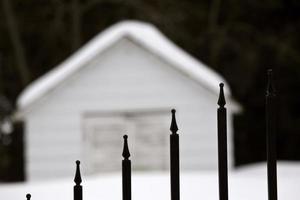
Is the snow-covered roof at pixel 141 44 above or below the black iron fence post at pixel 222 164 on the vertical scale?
above

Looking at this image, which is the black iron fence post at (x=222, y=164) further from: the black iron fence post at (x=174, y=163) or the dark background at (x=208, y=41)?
the dark background at (x=208, y=41)

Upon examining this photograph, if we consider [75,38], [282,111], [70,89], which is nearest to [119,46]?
[70,89]

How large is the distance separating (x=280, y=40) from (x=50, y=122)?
8.88 m

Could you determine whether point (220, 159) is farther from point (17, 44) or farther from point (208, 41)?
point (208, 41)

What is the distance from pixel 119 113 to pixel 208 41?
7826mm

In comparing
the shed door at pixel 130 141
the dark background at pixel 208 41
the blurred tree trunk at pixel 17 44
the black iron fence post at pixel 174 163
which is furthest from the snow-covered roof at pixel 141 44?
the black iron fence post at pixel 174 163

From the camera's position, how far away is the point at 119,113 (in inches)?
549

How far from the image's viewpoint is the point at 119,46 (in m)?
13.9

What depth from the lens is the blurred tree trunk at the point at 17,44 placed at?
19688 mm

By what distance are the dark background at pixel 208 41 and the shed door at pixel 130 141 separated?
6.26 m

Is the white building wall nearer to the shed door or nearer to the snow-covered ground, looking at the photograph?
the shed door

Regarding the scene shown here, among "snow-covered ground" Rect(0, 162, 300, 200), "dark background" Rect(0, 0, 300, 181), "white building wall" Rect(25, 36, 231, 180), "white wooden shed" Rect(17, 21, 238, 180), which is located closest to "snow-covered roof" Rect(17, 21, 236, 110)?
"white wooden shed" Rect(17, 21, 238, 180)

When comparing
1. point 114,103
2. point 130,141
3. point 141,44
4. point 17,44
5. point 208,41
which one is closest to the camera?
point 141,44

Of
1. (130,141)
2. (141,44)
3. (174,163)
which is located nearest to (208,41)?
(141,44)
